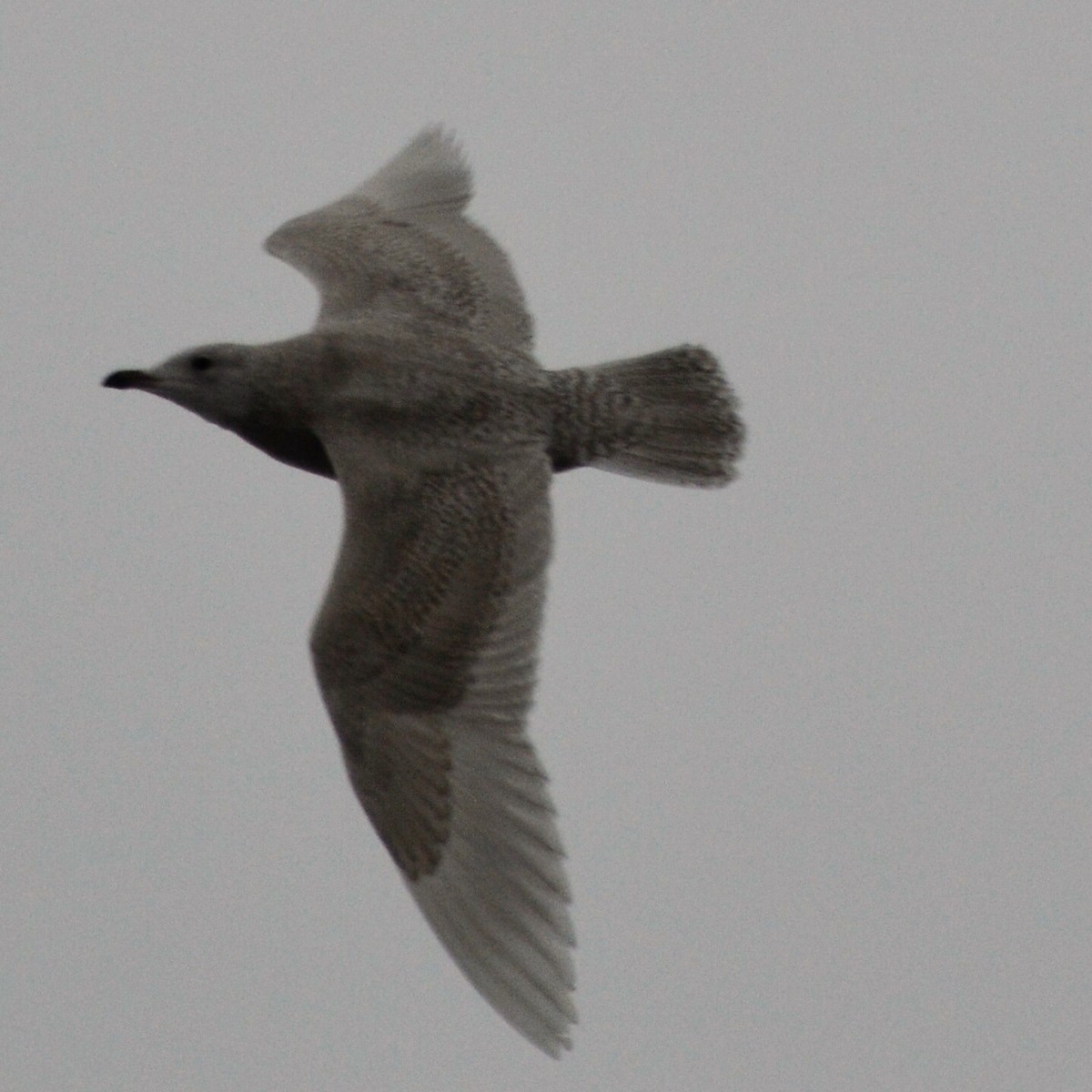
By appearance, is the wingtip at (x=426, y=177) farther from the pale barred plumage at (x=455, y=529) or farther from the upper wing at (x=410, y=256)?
the pale barred plumage at (x=455, y=529)

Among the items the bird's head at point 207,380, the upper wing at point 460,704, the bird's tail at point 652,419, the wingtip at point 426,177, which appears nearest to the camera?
the upper wing at point 460,704

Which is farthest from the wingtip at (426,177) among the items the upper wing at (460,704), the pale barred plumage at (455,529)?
the upper wing at (460,704)

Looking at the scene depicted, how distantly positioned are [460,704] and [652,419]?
1.46m

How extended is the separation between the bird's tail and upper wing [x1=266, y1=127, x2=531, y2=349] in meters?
0.54

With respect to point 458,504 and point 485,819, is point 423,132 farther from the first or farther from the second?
point 485,819

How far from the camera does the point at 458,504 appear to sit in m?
9.62

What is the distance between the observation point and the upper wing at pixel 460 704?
9.05 m

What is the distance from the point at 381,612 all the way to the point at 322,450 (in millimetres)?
920

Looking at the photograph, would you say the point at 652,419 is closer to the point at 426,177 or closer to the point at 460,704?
the point at 460,704

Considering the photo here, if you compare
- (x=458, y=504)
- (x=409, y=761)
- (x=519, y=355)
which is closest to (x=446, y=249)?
(x=519, y=355)

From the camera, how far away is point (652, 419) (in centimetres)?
1018

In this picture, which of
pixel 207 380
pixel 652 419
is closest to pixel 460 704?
pixel 652 419

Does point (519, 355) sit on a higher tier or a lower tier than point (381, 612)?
higher

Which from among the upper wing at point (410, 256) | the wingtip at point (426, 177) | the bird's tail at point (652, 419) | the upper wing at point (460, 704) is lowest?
the upper wing at point (460, 704)
